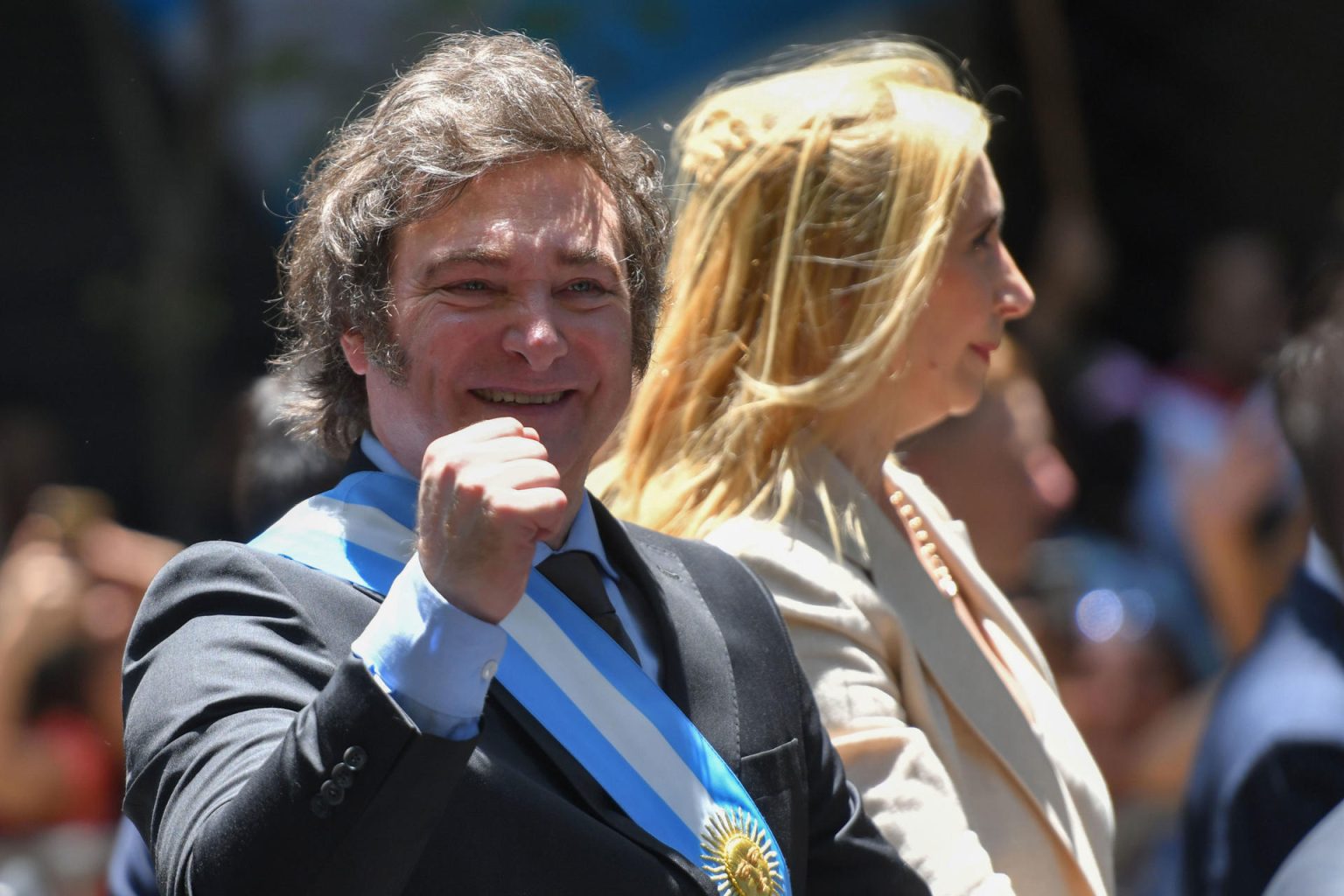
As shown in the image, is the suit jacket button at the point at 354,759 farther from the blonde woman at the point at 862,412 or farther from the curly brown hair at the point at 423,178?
the blonde woman at the point at 862,412

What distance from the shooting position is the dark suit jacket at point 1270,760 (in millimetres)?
2410

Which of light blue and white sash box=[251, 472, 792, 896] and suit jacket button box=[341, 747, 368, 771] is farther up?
suit jacket button box=[341, 747, 368, 771]

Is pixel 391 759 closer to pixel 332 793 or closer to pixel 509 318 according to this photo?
pixel 332 793

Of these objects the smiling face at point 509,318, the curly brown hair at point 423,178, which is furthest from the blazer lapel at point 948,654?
the smiling face at point 509,318

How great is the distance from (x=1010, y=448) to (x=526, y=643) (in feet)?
6.95

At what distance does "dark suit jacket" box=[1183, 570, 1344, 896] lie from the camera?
7.91 ft

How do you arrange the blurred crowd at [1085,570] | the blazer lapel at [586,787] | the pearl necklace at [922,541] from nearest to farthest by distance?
the blazer lapel at [586,787]
the pearl necklace at [922,541]
the blurred crowd at [1085,570]

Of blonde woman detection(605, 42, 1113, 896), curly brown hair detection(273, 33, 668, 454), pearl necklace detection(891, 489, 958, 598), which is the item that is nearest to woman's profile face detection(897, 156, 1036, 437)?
blonde woman detection(605, 42, 1113, 896)

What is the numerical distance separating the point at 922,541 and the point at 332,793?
4.68 ft

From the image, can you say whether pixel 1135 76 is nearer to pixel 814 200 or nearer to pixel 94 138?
pixel 94 138

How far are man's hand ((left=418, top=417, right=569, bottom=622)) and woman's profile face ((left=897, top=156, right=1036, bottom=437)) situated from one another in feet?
3.72

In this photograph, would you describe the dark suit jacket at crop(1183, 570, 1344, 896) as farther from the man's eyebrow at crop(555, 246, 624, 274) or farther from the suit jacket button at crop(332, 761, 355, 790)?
the suit jacket button at crop(332, 761, 355, 790)

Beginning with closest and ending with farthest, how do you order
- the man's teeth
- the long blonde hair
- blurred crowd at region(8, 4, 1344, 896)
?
the man's teeth < the long blonde hair < blurred crowd at region(8, 4, 1344, 896)

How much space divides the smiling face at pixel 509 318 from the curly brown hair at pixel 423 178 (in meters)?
0.02
